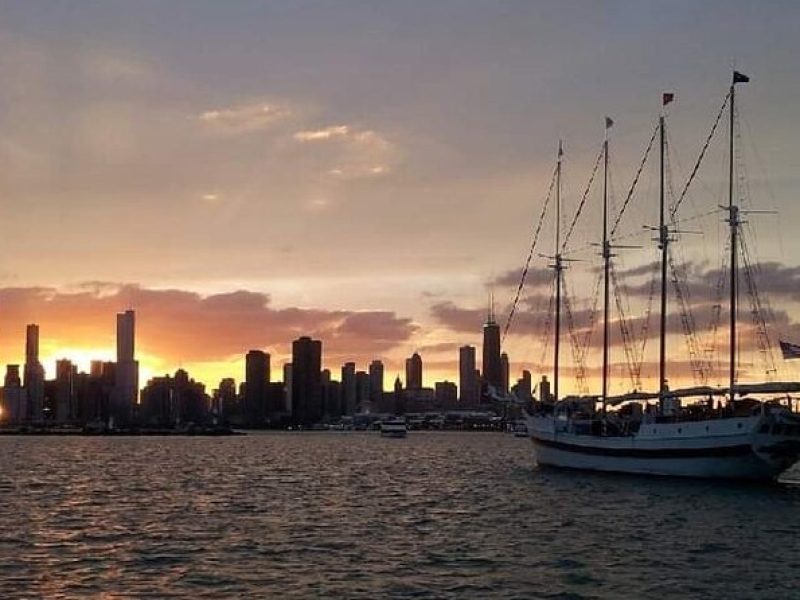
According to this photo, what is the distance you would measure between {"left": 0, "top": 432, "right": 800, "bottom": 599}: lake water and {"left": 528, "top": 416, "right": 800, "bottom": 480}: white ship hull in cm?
196

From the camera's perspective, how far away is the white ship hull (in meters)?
87.9

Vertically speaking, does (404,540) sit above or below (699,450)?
below

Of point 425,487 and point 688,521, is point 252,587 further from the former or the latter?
point 425,487

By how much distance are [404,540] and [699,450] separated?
1747 inches

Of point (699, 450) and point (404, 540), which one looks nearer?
point (404, 540)

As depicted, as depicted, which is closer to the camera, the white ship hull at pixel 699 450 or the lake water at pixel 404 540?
the lake water at pixel 404 540

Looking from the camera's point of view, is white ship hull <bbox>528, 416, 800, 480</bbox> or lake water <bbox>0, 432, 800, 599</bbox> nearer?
lake water <bbox>0, 432, 800, 599</bbox>

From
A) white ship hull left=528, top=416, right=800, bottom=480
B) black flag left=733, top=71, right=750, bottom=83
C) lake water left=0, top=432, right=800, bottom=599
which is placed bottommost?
lake water left=0, top=432, right=800, bottom=599

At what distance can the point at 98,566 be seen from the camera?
46.5 m

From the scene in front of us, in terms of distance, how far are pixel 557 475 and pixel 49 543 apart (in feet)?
211

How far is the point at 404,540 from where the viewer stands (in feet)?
182

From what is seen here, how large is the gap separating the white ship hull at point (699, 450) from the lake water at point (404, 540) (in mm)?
1959

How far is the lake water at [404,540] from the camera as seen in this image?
41.9 meters

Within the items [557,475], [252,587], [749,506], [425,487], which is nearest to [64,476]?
[425,487]
